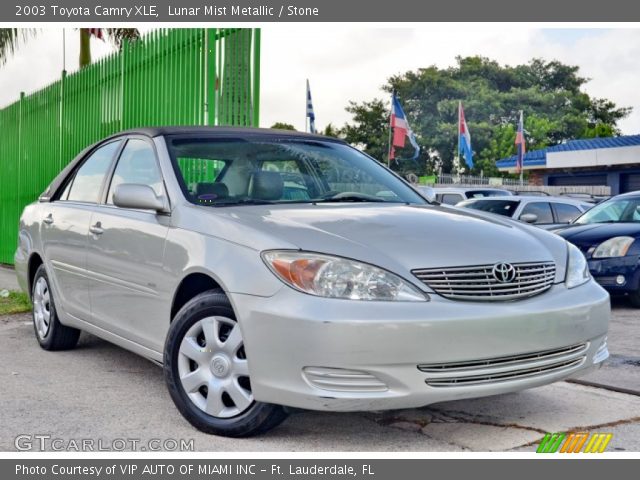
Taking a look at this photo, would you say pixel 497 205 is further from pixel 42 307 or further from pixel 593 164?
pixel 593 164

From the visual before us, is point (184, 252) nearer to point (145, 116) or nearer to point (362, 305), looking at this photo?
point (362, 305)

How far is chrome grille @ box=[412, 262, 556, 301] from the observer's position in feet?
12.1

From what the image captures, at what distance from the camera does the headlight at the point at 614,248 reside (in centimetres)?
871

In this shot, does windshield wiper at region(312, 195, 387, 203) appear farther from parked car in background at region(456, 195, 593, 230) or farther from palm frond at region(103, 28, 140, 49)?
palm frond at region(103, 28, 140, 49)

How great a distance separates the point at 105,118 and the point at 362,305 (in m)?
7.86

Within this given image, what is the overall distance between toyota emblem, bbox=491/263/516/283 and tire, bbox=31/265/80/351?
3.51m

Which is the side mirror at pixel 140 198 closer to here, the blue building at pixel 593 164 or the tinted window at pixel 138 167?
the tinted window at pixel 138 167

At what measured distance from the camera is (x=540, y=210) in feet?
42.0

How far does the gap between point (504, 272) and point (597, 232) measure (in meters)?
5.54

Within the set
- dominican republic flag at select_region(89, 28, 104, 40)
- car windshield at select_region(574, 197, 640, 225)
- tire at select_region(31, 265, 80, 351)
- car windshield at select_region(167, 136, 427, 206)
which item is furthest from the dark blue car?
dominican republic flag at select_region(89, 28, 104, 40)

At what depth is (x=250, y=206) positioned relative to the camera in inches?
178

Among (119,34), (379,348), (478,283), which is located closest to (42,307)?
(379,348)

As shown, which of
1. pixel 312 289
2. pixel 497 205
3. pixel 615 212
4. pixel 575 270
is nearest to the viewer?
pixel 312 289

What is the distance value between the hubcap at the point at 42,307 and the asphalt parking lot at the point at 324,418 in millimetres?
684
